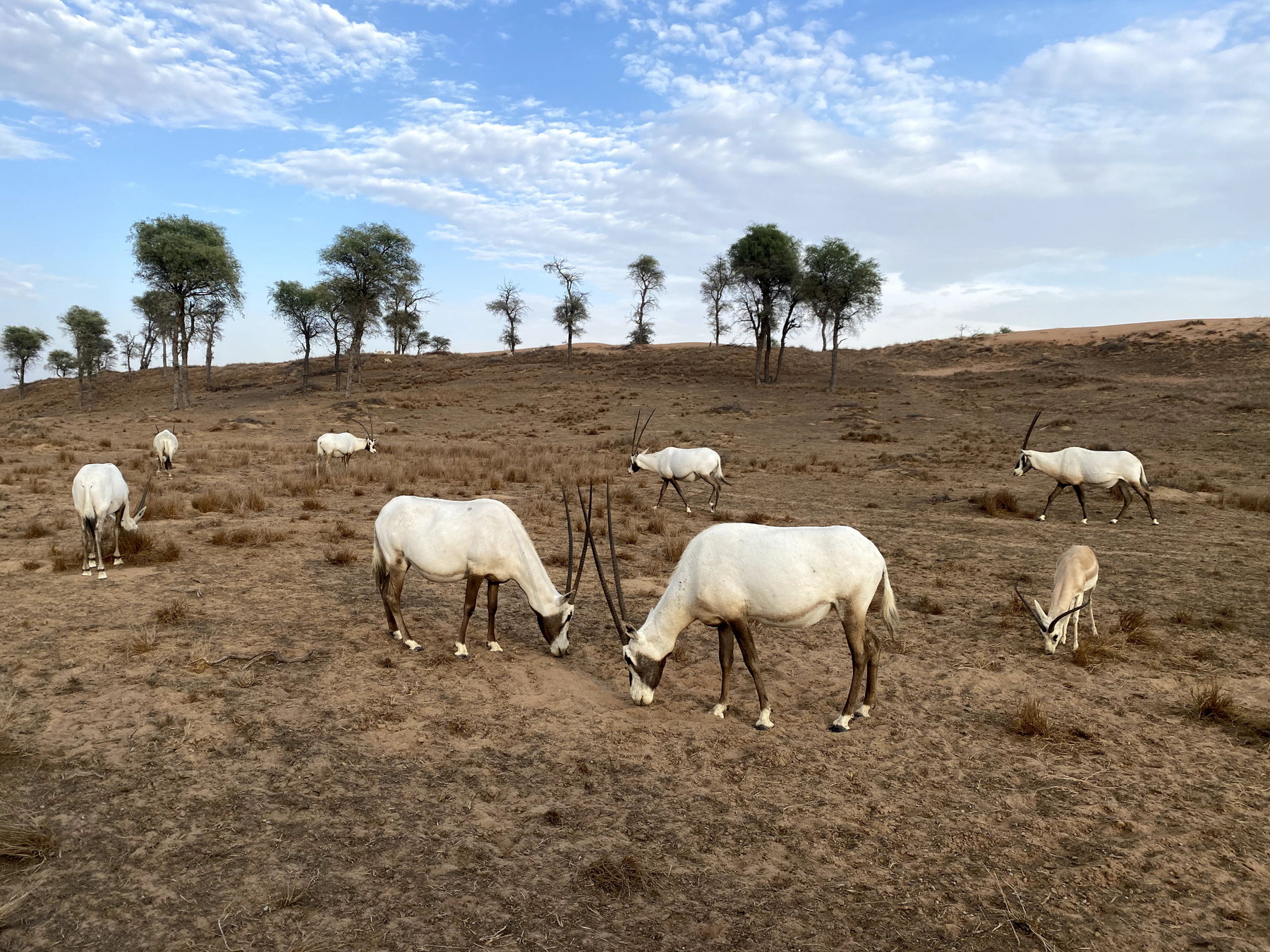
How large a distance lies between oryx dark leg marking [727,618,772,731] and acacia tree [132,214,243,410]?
4774 cm

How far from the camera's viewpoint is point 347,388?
4888 centimetres

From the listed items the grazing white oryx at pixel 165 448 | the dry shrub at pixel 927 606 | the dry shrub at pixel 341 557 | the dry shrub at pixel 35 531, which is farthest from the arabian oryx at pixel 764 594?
the grazing white oryx at pixel 165 448

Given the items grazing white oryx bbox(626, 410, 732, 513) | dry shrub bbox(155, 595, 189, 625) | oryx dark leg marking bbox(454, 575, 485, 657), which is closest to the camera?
oryx dark leg marking bbox(454, 575, 485, 657)

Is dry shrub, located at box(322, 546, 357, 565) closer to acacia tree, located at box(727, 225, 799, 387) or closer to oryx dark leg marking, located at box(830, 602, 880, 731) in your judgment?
oryx dark leg marking, located at box(830, 602, 880, 731)

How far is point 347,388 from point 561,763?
161 feet

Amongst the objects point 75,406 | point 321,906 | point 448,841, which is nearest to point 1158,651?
point 448,841

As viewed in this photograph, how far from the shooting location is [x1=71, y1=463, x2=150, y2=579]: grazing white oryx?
9.31 meters

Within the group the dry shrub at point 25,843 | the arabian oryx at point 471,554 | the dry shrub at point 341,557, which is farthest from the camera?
the dry shrub at point 341,557

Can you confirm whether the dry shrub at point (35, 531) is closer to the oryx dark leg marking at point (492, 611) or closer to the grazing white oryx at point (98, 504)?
the grazing white oryx at point (98, 504)

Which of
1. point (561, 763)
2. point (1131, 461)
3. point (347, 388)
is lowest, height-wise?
point (561, 763)

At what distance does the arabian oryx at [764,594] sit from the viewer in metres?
5.70

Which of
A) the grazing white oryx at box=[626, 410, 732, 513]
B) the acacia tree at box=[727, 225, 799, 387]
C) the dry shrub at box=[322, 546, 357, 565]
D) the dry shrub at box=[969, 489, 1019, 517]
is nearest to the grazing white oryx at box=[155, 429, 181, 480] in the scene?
the dry shrub at box=[322, 546, 357, 565]

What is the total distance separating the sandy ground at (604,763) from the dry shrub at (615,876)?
31 millimetres

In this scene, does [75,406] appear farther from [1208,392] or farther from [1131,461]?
[1208,392]
